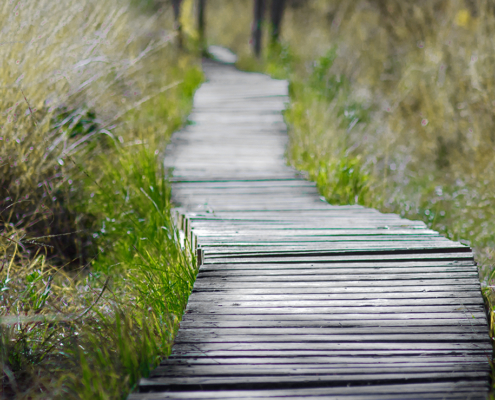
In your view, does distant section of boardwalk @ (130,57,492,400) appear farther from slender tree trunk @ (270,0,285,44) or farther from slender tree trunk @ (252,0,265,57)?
slender tree trunk @ (252,0,265,57)

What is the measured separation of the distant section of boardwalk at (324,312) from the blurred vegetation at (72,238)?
A: 17 cm

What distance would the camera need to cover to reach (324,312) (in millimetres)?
2215

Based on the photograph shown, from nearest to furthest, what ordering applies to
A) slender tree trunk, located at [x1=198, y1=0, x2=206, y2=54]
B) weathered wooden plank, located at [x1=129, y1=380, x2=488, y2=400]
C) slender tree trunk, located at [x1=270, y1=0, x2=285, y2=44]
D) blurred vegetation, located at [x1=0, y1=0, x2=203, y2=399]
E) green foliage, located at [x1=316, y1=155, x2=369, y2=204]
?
weathered wooden plank, located at [x1=129, y1=380, x2=488, y2=400] < blurred vegetation, located at [x1=0, y1=0, x2=203, y2=399] < green foliage, located at [x1=316, y1=155, x2=369, y2=204] < slender tree trunk, located at [x1=270, y1=0, x2=285, y2=44] < slender tree trunk, located at [x1=198, y1=0, x2=206, y2=54]

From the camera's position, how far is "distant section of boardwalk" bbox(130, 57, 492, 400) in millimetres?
1813

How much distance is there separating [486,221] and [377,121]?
101 inches

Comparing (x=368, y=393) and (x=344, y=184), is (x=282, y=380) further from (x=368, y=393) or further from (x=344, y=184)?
(x=344, y=184)

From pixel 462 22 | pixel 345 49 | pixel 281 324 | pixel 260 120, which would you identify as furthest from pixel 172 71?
pixel 281 324

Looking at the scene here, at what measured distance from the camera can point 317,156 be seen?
4.57 metres

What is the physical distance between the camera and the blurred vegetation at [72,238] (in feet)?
6.61

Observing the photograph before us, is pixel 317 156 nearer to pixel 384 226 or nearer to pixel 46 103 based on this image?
pixel 384 226

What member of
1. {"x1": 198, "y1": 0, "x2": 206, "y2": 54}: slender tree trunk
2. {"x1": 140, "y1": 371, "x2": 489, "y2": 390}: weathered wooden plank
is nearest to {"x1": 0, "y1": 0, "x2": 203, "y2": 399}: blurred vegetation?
{"x1": 140, "y1": 371, "x2": 489, "y2": 390}: weathered wooden plank

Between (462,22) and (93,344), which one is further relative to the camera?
(462,22)

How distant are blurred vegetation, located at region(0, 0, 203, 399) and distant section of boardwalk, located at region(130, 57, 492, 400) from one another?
0.17 metres

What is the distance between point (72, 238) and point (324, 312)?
2050mm
